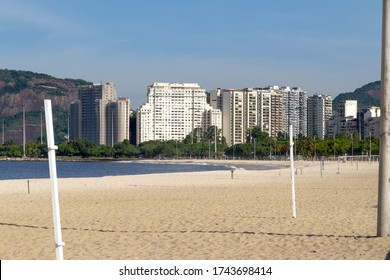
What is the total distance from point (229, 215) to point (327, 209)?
3164 millimetres

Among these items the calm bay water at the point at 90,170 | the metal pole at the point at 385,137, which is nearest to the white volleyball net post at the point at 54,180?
the metal pole at the point at 385,137

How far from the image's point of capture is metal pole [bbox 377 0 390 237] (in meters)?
11.2

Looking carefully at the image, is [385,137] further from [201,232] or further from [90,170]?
[90,170]

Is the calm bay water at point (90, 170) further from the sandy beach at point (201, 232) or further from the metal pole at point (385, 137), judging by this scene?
the metal pole at point (385, 137)

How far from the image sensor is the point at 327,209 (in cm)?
1931

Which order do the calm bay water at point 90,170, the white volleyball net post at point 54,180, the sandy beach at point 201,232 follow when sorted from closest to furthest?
the white volleyball net post at point 54,180
the sandy beach at point 201,232
the calm bay water at point 90,170

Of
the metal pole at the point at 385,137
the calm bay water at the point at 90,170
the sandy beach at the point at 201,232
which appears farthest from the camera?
the calm bay water at the point at 90,170

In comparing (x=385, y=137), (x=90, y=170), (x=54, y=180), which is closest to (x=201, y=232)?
(x=385, y=137)

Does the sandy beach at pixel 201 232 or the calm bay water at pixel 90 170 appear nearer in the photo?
the sandy beach at pixel 201 232

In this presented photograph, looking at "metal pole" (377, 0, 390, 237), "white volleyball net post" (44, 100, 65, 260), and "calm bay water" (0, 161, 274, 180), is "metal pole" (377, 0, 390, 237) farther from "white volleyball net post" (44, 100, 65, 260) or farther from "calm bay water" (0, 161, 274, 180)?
"calm bay water" (0, 161, 274, 180)

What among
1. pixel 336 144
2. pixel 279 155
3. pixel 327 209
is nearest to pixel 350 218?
pixel 327 209

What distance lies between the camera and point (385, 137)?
37.7 ft

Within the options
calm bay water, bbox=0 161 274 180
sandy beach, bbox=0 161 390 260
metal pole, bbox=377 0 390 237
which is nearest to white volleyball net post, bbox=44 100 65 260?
sandy beach, bbox=0 161 390 260

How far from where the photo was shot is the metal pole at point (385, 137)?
440 inches
